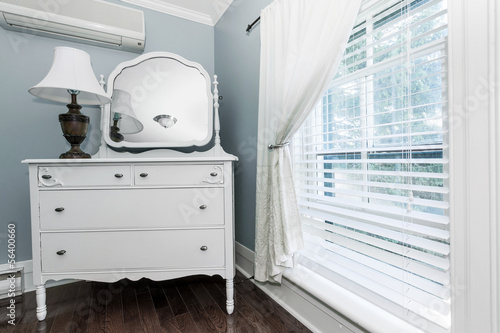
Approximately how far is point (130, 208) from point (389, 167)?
1.34 metres

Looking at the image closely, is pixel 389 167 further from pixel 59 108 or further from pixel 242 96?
pixel 59 108

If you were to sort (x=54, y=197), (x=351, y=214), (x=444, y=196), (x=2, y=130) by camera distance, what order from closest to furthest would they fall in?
(x=444, y=196), (x=351, y=214), (x=54, y=197), (x=2, y=130)

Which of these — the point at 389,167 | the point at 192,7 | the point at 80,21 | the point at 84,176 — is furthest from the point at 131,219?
the point at 192,7

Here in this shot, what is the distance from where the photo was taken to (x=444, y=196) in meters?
0.90

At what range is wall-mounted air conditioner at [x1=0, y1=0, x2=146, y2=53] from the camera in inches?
67.7

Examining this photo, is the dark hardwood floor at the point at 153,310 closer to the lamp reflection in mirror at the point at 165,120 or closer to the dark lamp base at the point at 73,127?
the dark lamp base at the point at 73,127

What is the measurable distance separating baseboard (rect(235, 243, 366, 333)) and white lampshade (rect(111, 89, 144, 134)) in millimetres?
1474

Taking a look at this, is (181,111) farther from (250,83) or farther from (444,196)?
(444,196)

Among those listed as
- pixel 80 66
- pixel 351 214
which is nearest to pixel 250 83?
pixel 80 66

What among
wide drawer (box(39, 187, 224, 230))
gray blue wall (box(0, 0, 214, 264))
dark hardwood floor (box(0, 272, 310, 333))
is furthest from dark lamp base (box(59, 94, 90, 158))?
dark hardwood floor (box(0, 272, 310, 333))

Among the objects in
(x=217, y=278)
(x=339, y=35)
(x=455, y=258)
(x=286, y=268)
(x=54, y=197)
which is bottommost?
(x=217, y=278)

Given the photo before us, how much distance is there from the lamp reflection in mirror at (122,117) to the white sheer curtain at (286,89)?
1003 mm

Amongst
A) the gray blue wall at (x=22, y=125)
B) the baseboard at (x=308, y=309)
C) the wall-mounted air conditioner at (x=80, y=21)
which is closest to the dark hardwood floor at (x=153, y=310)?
the baseboard at (x=308, y=309)

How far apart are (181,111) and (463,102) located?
170 cm
